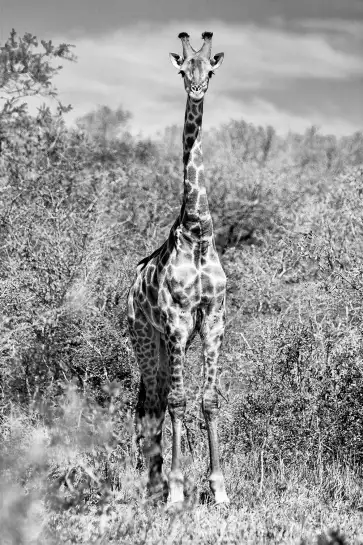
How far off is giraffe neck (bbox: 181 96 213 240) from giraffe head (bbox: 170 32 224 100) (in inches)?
5.3

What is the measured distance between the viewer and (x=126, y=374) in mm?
9703

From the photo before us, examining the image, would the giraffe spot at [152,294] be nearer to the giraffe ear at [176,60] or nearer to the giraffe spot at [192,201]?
the giraffe spot at [192,201]

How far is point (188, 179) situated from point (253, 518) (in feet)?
9.76

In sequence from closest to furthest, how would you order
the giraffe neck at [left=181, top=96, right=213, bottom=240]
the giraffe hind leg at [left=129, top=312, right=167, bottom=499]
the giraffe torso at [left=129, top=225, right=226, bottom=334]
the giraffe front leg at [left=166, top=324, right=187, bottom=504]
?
the giraffe front leg at [left=166, top=324, right=187, bottom=504] < the giraffe torso at [left=129, top=225, right=226, bottom=334] < the giraffe neck at [left=181, top=96, right=213, bottom=240] < the giraffe hind leg at [left=129, top=312, right=167, bottom=499]

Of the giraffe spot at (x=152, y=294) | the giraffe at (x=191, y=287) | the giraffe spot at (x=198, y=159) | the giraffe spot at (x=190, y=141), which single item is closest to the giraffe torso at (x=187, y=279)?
the giraffe at (x=191, y=287)

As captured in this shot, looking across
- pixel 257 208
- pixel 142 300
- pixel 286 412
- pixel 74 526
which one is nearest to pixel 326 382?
pixel 286 412

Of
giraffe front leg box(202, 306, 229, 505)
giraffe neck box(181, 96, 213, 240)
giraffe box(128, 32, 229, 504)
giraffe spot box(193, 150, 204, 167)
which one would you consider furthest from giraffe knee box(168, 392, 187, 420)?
giraffe spot box(193, 150, 204, 167)

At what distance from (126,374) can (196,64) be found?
468cm

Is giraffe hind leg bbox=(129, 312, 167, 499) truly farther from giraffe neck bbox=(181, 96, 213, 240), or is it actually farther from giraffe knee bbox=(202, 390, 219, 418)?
giraffe neck bbox=(181, 96, 213, 240)

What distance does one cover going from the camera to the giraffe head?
6383 millimetres

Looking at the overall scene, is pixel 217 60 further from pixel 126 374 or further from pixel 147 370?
pixel 126 374

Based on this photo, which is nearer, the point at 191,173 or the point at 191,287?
the point at 191,287

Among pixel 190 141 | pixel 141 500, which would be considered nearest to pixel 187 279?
pixel 190 141

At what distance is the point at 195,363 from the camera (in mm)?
9750
